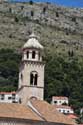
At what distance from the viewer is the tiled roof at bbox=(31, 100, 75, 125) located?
4806cm

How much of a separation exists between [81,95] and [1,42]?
185ft

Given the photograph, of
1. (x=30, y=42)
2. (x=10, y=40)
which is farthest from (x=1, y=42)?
(x=30, y=42)

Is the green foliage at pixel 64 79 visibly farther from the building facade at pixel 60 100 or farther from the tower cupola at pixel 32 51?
the tower cupola at pixel 32 51

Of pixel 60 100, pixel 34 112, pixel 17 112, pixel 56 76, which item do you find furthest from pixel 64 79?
pixel 17 112

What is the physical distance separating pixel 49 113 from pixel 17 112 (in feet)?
9.76

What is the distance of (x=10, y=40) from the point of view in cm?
17900

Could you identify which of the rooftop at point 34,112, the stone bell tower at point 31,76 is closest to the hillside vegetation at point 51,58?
the stone bell tower at point 31,76

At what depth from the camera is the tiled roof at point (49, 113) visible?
4806 cm

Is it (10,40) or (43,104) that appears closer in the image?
(43,104)

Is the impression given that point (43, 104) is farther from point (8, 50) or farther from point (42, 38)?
point (42, 38)

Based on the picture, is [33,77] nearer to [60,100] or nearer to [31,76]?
[31,76]

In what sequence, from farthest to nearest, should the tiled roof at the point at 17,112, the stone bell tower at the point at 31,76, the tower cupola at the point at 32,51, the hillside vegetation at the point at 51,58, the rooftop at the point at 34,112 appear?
the hillside vegetation at the point at 51,58 < the tower cupola at the point at 32,51 < the stone bell tower at the point at 31,76 < the rooftop at the point at 34,112 < the tiled roof at the point at 17,112

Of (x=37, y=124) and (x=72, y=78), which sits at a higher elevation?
(x=37, y=124)

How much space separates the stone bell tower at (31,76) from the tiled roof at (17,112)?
3092 millimetres
